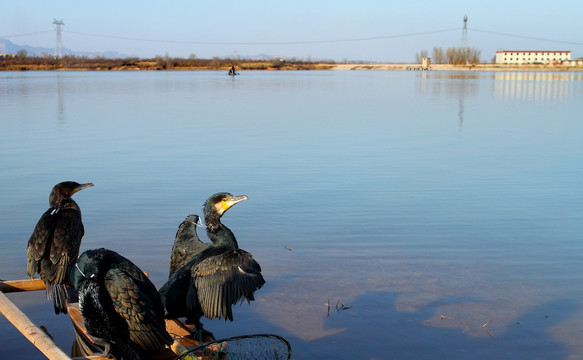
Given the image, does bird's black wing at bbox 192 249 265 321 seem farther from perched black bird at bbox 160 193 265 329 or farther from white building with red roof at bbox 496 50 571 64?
white building with red roof at bbox 496 50 571 64

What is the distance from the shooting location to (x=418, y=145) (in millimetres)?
14414

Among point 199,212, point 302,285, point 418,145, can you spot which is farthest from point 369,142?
point 302,285

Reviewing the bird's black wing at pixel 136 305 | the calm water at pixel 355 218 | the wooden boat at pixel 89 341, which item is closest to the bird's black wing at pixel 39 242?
the wooden boat at pixel 89 341

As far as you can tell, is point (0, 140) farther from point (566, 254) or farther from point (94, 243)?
point (566, 254)

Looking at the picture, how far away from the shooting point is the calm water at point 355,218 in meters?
5.12

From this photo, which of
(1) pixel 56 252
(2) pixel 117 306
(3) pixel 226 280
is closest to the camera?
(2) pixel 117 306

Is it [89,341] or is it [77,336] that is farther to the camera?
[77,336]

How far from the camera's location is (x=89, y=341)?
4.13 m

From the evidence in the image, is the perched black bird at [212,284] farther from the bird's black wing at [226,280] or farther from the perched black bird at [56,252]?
the perched black bird at [56,252]

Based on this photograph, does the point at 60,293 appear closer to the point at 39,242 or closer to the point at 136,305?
the point at 39,242

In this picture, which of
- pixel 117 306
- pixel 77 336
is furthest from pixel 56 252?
pixel 117 306

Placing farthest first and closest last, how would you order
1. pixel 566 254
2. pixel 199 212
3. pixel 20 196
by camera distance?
pixel 20 196
pixel 199 212
pixel 566 254

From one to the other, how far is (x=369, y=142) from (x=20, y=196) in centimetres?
806

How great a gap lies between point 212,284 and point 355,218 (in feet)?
14.1
